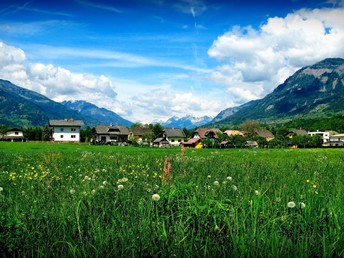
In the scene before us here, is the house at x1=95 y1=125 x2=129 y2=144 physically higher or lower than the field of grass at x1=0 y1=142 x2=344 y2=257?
higher

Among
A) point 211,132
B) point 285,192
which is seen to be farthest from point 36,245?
point 211,132

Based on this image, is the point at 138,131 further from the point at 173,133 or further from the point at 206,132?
the point at 206,132

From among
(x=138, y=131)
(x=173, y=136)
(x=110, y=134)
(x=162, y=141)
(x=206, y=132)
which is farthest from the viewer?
(x=138, y=131)

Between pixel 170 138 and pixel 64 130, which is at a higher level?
pixel 64 130

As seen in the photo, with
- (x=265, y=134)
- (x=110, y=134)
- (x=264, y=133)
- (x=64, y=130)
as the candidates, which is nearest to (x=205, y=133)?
(x=110, y=134)

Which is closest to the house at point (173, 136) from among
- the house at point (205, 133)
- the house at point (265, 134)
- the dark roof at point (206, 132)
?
the house at point (205, 133)

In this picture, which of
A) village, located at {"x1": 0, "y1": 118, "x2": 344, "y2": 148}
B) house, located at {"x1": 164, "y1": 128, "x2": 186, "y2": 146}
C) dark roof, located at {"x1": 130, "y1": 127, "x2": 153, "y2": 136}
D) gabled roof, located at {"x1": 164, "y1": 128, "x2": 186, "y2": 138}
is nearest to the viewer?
village, located at {"x1": 0, "y1": 118, "x2": 344, "y2": 148}

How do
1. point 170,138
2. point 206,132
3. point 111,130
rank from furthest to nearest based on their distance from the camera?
point 170,138, point 206,132, point 111,130

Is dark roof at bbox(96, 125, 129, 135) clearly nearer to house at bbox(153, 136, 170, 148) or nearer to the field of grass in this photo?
house at bbox(153, 136, 170, 148)

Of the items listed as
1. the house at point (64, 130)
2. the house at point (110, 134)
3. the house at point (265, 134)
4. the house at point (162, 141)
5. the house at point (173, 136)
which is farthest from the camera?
the house at point (265, 134)

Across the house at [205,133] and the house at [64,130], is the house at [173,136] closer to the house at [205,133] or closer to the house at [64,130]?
the house at [205,133]

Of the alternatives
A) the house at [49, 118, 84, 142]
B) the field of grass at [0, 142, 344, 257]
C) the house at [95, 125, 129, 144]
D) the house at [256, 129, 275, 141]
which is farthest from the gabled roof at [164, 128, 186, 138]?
the field of grass at [0, 142, 344, 257]

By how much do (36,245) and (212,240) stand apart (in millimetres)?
1991

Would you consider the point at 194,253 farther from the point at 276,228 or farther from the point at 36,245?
the point at 36,245
